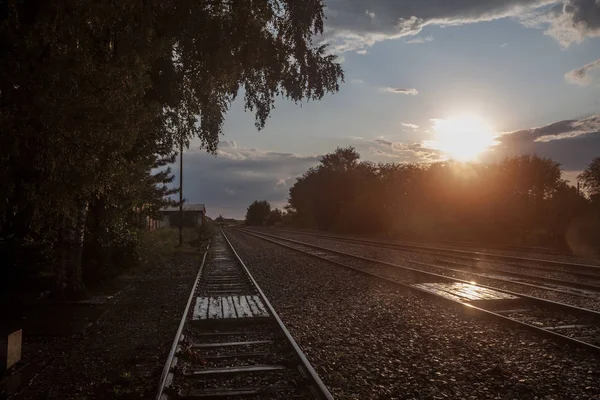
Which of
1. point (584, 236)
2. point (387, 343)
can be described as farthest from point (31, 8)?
point (584, 236)

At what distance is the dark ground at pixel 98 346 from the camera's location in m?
5.45

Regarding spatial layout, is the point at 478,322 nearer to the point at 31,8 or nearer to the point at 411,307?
the point at 411,307

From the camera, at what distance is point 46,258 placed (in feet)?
38.1

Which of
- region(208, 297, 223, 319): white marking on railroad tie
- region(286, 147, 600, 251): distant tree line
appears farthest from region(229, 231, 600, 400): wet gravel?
region(286, 147, 600, 251): distant tree line

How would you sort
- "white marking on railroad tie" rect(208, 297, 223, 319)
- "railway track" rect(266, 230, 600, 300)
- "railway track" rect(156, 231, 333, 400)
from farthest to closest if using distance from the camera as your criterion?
"railway track" rect(266, 230, 600, 300), "white marking on railroad tie" rect(208, 297, 223, 319), "railway track" rect(156, 231, 333, 400)

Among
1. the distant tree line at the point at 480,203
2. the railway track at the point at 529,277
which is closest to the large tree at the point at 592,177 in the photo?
the distant tree line at the point at 480,203

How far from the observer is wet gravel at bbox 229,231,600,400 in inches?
207

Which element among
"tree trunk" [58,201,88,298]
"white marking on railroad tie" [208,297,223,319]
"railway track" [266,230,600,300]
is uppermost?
"tree trunk" [58,201,88,298]

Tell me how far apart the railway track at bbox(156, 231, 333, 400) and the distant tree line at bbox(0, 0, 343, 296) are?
8.85 ft

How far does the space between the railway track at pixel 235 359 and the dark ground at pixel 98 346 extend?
0.90 ft

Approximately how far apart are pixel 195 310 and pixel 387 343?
165 inches

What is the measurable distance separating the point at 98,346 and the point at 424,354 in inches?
184

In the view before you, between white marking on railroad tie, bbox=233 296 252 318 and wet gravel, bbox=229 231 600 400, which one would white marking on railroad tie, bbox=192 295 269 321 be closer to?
white marking on railroad tie, bbox=233 296 252 318

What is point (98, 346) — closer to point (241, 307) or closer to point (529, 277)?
point (241, 307)
